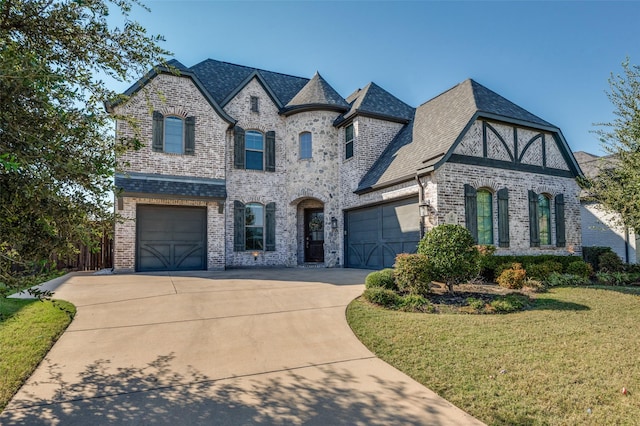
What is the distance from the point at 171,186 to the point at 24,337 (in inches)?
342

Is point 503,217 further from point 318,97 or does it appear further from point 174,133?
point 174,133

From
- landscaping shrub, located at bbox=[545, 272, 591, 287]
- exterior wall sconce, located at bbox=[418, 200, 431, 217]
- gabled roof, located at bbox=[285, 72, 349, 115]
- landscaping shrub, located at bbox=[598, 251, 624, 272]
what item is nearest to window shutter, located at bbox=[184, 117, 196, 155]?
gabled roof, located at bbox=[285, 72, 349, 115]

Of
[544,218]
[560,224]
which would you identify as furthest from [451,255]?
[560,224]

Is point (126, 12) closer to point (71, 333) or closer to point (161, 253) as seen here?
point (71, 333)

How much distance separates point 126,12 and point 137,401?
12.4ft

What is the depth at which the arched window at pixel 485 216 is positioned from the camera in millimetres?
11750

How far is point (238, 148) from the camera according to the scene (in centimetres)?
1535

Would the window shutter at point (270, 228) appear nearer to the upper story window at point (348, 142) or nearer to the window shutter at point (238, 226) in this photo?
the window shutter at point (238, 226)

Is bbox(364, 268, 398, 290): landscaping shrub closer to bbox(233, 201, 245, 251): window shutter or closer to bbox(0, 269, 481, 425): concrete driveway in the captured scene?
bbox(0, 269, 481, 425): concrete driveway

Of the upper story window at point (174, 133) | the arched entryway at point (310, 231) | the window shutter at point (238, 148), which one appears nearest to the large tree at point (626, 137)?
the arched entryway at point (310, 231)

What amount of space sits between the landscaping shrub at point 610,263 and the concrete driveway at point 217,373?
34.6ft

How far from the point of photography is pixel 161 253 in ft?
44.4

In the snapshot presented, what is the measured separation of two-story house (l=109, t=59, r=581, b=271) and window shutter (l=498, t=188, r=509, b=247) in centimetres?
4

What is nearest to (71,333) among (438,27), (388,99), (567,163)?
(438,27)
